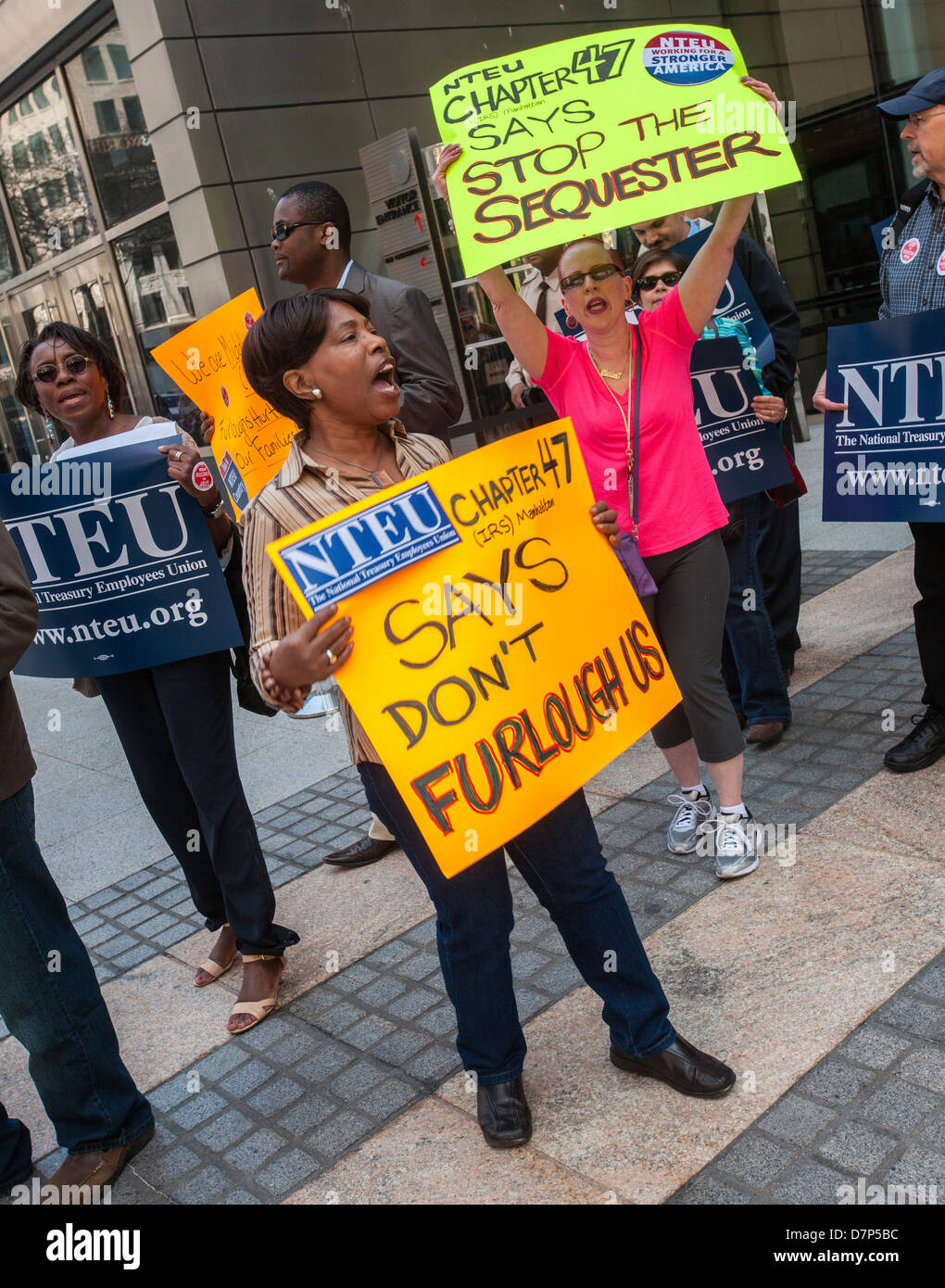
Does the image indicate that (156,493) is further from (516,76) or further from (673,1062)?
(673,1062)

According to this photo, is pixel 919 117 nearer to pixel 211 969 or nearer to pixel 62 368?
pixel 62 368

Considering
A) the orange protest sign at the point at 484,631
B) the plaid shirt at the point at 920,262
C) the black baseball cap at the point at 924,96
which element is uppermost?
the black baseball cap at the point at 924,96

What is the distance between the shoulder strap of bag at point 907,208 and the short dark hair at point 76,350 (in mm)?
2721

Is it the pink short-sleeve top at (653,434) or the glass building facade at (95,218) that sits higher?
the glass building facade at (95,218)

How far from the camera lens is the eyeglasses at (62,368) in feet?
11.6

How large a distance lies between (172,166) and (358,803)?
6.02 metres

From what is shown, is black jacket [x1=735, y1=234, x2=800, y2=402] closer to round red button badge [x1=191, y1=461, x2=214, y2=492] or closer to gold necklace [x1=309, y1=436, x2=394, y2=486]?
round red button badge [x1=191, y1=461, x2=214, y2=492]

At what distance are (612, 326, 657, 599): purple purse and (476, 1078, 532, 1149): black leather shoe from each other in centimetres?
139

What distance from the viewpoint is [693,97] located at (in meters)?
2.73

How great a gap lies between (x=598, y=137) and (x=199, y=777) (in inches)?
86.3

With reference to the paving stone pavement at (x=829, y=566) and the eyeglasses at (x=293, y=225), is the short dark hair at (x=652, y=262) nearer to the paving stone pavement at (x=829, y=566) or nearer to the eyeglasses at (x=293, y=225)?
the eyeglasses at (x=293, y=225)

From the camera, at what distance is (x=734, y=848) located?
11.9ft

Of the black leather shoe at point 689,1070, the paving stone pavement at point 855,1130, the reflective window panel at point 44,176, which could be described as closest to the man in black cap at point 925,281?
the paving stone pavement at point 855,1130
